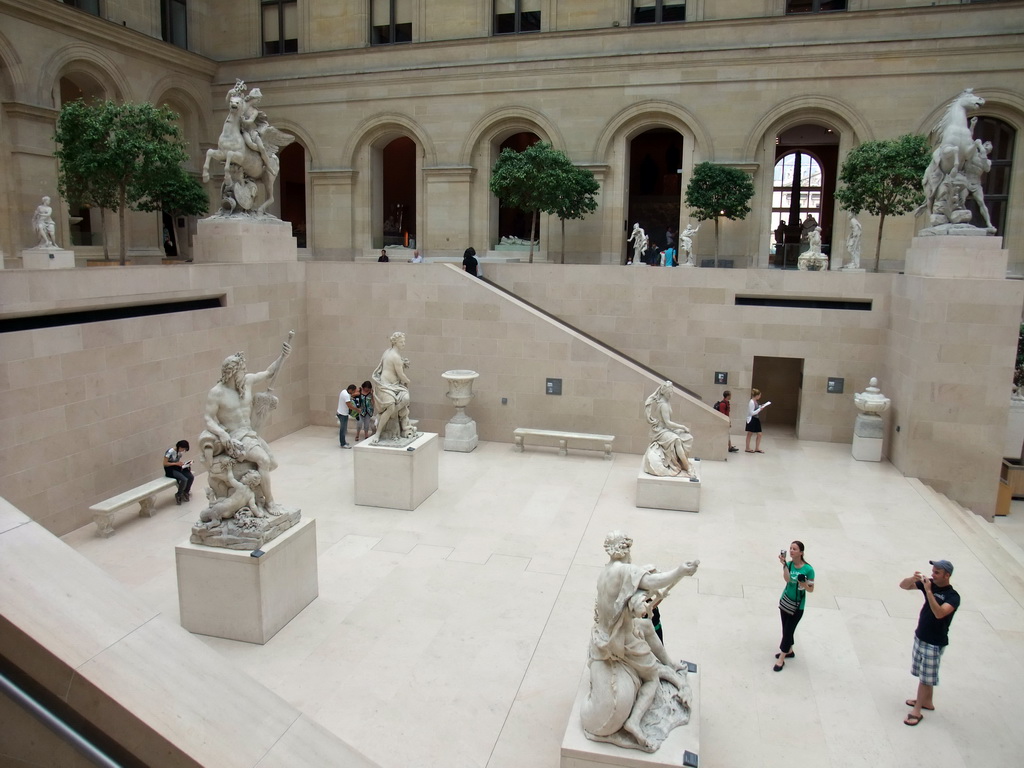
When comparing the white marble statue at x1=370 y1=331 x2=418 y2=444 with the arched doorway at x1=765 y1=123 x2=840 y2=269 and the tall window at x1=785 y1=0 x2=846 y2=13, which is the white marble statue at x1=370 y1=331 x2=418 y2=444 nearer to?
the tall window at x1=785 y1=0 x2=846 y2=13

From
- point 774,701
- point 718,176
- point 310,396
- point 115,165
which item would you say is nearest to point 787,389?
point 718,176

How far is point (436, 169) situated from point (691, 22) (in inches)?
362

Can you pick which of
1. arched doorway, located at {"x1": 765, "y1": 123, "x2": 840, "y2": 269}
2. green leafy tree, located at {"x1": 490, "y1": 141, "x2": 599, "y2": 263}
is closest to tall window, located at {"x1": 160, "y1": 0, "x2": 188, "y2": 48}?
green leafy tree, located at {"x1": 490, "y1": 141, "x2": 599, "y2": 263}

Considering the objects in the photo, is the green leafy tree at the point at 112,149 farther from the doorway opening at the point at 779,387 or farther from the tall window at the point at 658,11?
the tall window at the point at 658,11

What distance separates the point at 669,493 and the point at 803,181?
26.5 m

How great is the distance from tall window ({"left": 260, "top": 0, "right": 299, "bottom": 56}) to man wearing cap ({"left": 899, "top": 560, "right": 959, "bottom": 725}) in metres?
27.5

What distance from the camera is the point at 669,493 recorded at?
1253 centimetres

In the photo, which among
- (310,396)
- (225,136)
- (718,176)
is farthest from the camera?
(718,176)

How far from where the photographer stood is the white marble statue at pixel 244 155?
15.6 m

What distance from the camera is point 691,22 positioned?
2369 cm

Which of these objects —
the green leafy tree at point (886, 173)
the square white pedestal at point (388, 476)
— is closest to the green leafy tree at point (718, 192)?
the green leafy tree at point (886, 173)

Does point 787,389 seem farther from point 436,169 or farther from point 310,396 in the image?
point 436,169

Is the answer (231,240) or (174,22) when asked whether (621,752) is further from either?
(174,22)

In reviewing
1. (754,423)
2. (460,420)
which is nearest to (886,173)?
(754,423)
